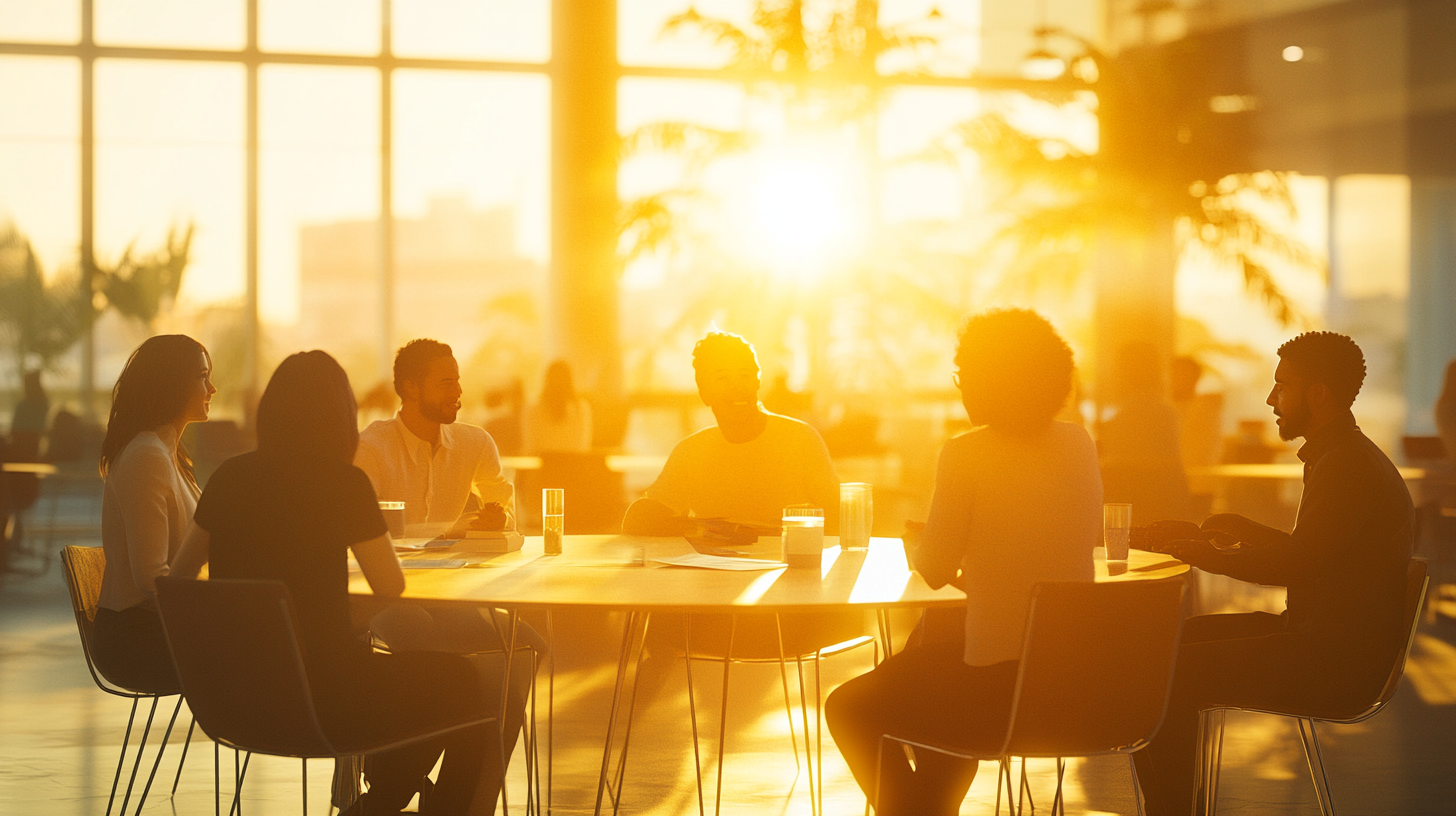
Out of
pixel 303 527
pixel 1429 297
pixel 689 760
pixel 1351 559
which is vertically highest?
pixel 1429 297

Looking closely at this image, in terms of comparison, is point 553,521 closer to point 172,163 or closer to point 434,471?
point 434,471

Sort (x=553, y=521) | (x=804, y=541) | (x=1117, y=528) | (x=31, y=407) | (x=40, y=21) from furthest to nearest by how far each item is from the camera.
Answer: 1. (x=40, y=21)
2. (x=31, y=407)
3. (x=553, y=521)
4. (x=1117, y=528)
5. (x=804, y=541)

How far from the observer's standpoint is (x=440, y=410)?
355cm

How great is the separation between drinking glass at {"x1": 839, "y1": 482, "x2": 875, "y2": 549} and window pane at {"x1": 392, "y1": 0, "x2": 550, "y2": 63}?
26.3 feet

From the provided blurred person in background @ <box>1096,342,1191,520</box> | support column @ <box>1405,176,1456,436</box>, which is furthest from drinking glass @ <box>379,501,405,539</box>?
support column @ <box>1405,176,1456,436</box>

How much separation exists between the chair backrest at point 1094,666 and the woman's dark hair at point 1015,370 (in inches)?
13.2

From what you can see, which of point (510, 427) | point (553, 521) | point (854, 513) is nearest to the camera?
point (553, 521)

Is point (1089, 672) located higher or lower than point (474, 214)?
lower

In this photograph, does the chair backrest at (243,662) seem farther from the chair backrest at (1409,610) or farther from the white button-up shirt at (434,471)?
the chair backrest at (1409,610)

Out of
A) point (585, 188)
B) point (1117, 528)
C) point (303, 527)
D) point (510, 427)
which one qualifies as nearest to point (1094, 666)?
point (1117, 528)

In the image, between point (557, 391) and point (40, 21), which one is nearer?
point (557, 391)

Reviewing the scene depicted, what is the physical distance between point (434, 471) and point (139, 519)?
916 millimetres

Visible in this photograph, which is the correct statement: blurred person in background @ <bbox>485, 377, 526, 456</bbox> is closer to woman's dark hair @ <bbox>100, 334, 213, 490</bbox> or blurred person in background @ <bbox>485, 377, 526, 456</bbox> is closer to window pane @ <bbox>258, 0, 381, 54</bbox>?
window pane @ <bbox>258, 0, 381, 54</bbox>

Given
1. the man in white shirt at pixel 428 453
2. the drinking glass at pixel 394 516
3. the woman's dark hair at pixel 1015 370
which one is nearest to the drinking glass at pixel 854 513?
the woman's dark hair at pixel 1015 370
